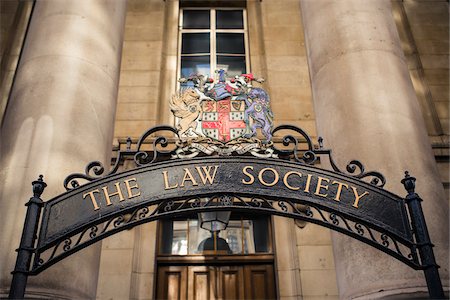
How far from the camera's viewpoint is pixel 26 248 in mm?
4770

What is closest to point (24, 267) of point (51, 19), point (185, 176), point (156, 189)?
point (156, 189)

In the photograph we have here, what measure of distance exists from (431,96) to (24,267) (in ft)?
30.4

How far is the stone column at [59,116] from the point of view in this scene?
543 cm

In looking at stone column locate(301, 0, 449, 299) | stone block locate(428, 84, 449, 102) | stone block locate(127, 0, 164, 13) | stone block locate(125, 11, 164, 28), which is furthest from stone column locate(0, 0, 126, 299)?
stone block locate(428, 84, 449, 102)

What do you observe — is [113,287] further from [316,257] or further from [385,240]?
[385,240]

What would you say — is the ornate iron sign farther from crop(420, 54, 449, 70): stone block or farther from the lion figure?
crop(420, 54, 449, 70): stone block

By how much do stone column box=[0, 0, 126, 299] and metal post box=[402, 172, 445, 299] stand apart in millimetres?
3563

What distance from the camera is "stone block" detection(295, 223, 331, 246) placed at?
30.1 feet

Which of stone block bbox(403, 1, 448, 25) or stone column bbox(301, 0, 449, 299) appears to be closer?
stone column bbox(301, 0, 449, 299)

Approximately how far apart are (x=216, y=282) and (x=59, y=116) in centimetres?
428

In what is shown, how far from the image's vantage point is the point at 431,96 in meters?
11.0

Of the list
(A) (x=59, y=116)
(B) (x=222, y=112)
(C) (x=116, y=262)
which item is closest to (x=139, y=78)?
(C) (x=116, y=262)

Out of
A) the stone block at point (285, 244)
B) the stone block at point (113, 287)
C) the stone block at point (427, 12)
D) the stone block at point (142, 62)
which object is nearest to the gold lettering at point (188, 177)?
the stone block at point (113, 287)

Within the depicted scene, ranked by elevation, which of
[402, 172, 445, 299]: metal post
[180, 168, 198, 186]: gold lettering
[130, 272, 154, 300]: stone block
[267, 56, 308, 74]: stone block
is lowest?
[402, 172, 445, 299]: metal post
